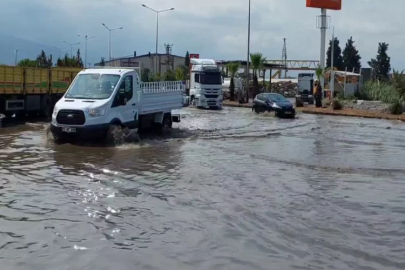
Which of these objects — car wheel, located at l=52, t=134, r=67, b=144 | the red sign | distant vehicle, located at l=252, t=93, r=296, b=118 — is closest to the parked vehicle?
car wheel, located at l=52, t=134, r=67, b=144

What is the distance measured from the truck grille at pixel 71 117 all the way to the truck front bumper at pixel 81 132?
0.46 feet

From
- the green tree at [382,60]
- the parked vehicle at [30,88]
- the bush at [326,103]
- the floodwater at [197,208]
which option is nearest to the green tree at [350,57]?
the green tree at [382,60]

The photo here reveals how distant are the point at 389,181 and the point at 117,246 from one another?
24.3 ft

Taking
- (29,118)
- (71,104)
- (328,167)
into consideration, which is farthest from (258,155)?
(29,118)

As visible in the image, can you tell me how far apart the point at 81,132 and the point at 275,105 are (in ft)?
63.9

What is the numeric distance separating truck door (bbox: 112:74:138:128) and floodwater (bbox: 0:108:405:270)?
110cm

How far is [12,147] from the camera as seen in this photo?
16.1 metres

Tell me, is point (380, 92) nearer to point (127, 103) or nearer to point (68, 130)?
Answer: point (127, 103)

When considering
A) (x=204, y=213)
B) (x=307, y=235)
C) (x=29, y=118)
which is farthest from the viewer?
(x=29, y=118)

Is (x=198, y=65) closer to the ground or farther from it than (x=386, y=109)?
farther from it

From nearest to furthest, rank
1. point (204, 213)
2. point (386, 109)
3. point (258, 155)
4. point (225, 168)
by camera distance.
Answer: point (204, 213) < point (225, 168) < point (258, 155) < point (386, 109)

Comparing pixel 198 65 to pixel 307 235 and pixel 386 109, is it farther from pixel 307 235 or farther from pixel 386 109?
pixel 307 235

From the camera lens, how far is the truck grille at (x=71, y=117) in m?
15.9

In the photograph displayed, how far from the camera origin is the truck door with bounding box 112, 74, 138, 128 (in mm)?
17031
